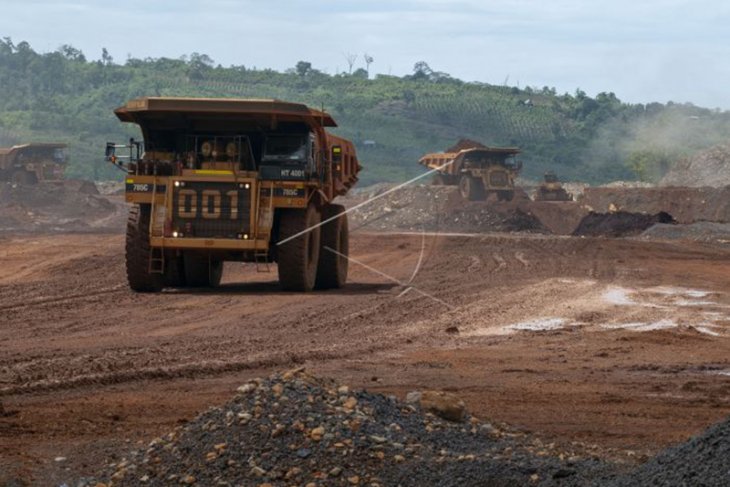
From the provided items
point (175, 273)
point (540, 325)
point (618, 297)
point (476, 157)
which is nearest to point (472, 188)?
point (476, 157)

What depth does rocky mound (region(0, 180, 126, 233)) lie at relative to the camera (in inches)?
2135

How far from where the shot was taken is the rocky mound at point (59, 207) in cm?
5422

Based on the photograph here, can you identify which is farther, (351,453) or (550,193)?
(550,193)

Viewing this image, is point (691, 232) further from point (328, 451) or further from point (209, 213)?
point (328, 451)

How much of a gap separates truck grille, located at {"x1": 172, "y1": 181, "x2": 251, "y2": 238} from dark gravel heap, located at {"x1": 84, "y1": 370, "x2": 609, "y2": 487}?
12.3 metres

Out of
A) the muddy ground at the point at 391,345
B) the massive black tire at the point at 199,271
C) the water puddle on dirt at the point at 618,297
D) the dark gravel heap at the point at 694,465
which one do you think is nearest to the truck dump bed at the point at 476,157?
the muddy ground at the point at 391,345

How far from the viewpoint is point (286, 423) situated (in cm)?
870

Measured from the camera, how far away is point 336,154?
2395cm

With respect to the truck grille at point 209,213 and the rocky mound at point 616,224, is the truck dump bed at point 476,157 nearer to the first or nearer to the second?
the rocky mound at point 616,224

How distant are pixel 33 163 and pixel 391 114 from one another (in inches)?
2383

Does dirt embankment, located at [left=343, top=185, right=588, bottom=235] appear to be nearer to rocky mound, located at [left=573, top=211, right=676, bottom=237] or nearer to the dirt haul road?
rocky mound, located at [left=573, top=211, right=676, bottom=237]

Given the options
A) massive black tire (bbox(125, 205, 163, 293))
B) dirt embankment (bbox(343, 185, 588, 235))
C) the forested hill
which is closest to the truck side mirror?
massive black tire (bbox(125, 205, 163, 293))

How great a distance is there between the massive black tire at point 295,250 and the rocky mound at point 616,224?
25.4m

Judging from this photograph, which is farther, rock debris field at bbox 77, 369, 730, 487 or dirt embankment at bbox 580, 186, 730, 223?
dirt embankment at bbox 580, 186, 730, 223
